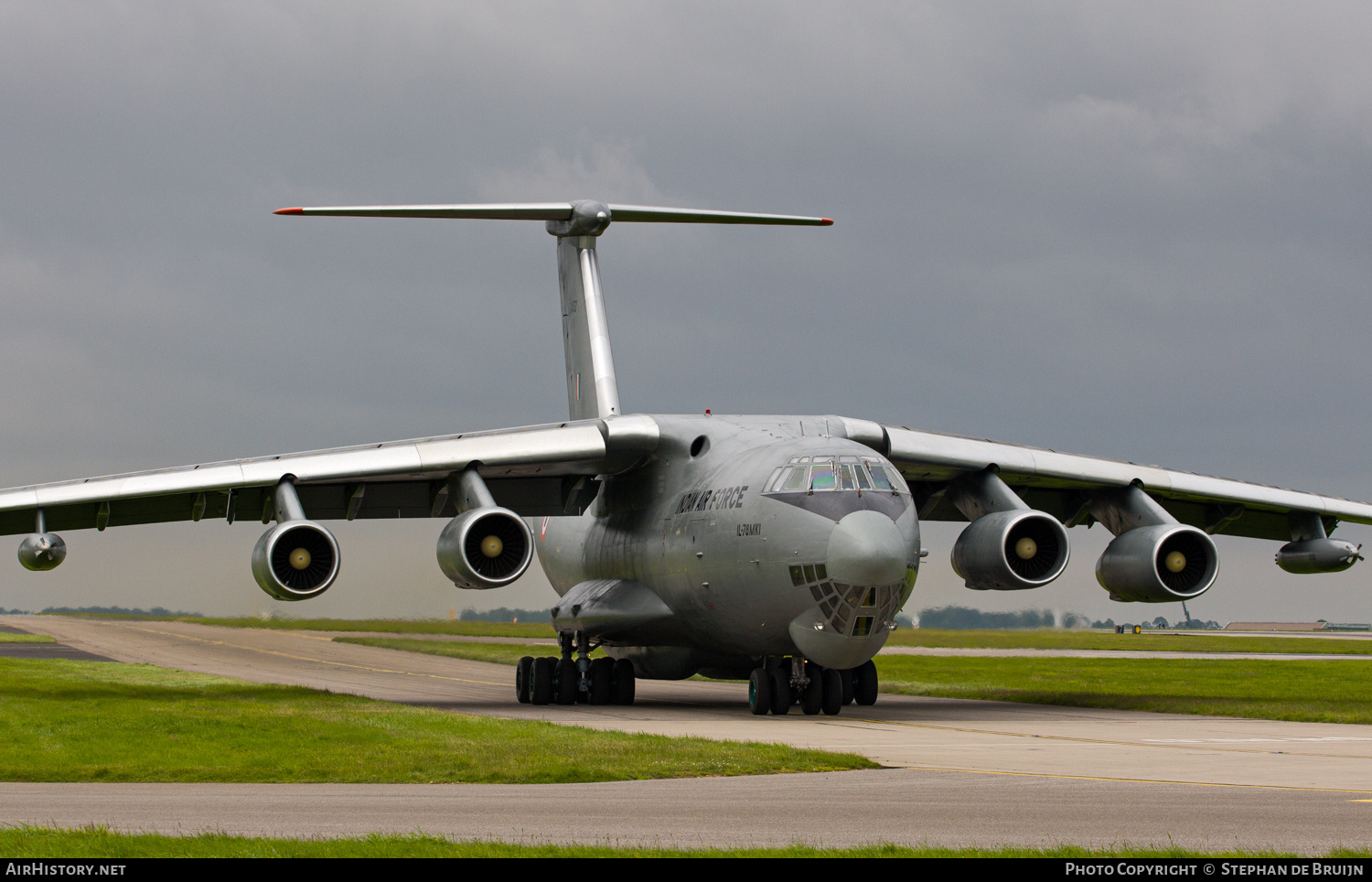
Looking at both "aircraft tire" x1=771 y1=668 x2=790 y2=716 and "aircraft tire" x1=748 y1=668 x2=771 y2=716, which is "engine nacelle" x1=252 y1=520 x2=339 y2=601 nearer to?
"aircraft tire" x1=748 y1=668 x2=771 y2=716

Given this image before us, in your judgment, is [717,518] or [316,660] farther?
[316,660]

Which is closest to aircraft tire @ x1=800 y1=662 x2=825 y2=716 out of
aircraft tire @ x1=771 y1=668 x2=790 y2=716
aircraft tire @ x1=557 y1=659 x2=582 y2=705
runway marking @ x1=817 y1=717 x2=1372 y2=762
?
aircraft tire @ x1=771 y1=668 x2=790 y2=716

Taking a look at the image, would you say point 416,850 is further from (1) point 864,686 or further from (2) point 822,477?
(1) point 864,686

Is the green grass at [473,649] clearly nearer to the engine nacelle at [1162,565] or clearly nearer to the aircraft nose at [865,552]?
the engine nacelle at [1162,565]

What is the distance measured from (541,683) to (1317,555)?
1229 centimetres

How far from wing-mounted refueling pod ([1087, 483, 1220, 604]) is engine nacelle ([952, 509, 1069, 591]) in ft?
4.23

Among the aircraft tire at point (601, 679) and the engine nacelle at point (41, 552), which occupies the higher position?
the engine nacelle at point (41, 552)

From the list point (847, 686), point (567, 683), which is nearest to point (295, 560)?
point (567, 683)

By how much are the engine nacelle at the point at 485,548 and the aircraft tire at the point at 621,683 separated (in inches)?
151

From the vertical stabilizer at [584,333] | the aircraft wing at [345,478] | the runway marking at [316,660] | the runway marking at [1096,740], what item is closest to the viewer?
the runway marking at [1096,740]

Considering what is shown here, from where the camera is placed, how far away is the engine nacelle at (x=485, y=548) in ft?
65.8

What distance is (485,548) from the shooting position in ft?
66.8

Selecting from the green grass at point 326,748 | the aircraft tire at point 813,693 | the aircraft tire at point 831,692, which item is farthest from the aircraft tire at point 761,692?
the green grass at point 326,748

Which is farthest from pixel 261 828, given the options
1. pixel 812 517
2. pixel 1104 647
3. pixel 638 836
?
pixel 1104 647
